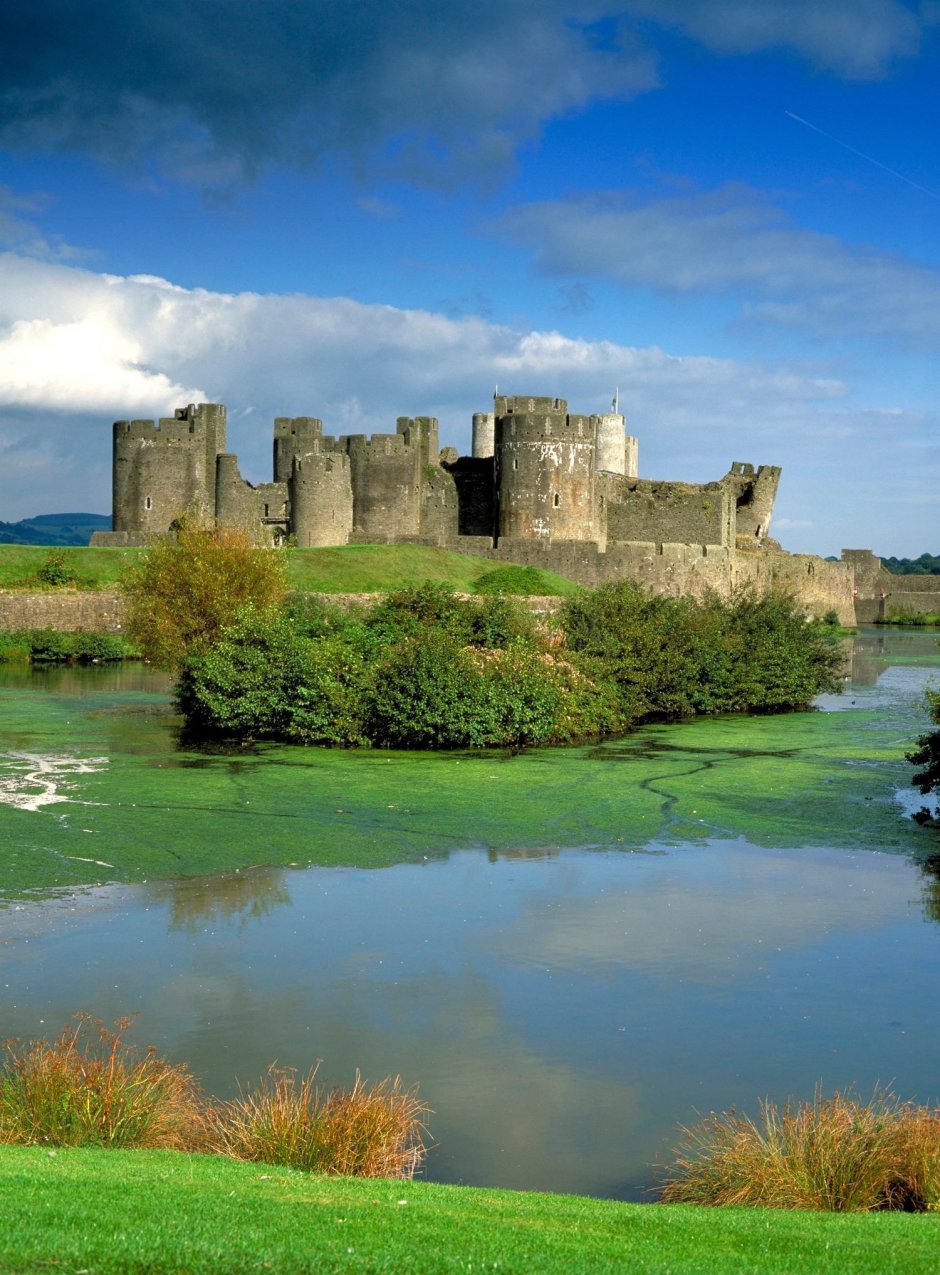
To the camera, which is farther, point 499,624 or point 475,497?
point 475,497

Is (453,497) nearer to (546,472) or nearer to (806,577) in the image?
(546,472)

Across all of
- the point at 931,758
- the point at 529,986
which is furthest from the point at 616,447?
the point at 529,986

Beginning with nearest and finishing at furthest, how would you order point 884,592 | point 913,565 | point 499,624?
1. point 499,624
2. point 884,592
3. point 913,565

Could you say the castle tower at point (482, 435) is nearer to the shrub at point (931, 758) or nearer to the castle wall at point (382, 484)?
the castle wall at point (382, 484)

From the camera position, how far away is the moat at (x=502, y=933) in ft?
29.4

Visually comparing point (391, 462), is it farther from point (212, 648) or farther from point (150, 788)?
point (150, 788)

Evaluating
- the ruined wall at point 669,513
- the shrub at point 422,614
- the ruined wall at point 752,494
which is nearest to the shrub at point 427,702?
the shrub at point 422,614

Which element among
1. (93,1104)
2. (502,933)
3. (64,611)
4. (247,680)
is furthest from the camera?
(64,611)

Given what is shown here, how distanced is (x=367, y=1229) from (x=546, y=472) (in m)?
47.8

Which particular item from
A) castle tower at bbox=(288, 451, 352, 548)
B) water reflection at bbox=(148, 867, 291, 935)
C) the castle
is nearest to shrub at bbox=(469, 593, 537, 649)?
water reflection at bbox=(148, 867, 291, 935)

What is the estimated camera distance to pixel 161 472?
54812 mm

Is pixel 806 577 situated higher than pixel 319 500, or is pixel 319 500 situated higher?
pixel 319 500

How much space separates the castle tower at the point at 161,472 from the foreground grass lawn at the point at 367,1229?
161ft

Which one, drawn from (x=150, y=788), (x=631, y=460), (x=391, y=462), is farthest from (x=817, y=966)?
(x=631, y=460)
